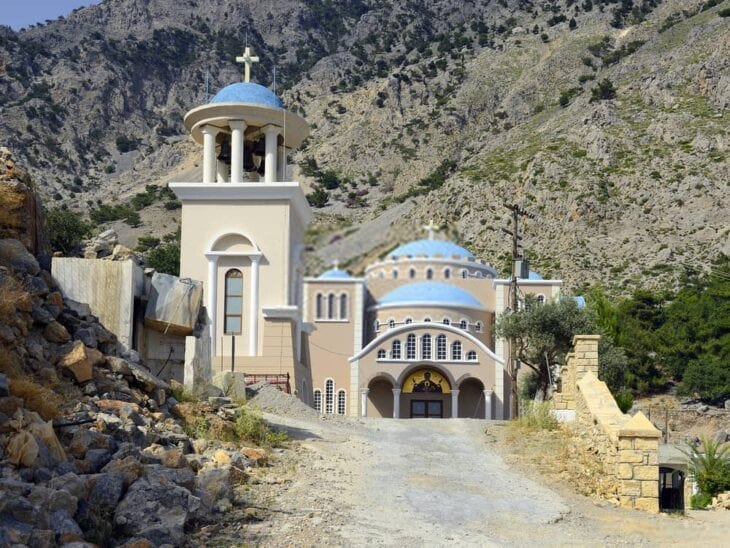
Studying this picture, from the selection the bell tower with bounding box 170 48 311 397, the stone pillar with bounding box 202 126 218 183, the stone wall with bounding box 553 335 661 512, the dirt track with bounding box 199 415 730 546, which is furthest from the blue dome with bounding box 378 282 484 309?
the dirt track with bounding box 199 415 730 546

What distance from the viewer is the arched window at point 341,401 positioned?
53.2 meters

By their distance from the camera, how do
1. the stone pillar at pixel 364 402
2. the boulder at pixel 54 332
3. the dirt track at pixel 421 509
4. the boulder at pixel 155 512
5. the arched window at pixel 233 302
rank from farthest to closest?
the stone pillar at pixel 364 402
the arched window at pixel 233 302
the boulder at pixel 54 332
the dirt track at pixel 421 509
the boulder at pixel 155 512

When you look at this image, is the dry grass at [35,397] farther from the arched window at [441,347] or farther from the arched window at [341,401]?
the arched window at [341,401]

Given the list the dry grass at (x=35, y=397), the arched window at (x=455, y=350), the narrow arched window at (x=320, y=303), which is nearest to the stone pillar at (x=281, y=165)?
the narrow arched window at (x=320, y=303)

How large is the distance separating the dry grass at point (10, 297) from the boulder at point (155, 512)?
3.68 m

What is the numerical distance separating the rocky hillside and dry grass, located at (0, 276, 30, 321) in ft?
169

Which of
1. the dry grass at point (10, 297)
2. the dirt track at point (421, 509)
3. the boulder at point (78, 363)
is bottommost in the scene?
the dirt track at point (421, 509)

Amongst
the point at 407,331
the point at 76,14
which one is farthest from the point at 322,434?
the point at 76,14

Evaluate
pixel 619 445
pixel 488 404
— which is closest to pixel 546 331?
pixel 488 404

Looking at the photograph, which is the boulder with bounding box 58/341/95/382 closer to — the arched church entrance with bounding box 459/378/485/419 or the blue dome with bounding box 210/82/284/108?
the blue dome with bounding box 210/82/284/108

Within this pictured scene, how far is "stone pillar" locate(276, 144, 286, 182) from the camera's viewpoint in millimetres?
31381

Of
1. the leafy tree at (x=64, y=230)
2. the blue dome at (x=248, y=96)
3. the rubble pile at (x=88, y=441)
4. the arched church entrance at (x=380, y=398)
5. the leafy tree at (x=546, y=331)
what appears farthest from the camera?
the arched church entrance at (x=380, y=398)

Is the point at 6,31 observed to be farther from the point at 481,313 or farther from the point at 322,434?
the point at 322,434

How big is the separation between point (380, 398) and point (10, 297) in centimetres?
4073
